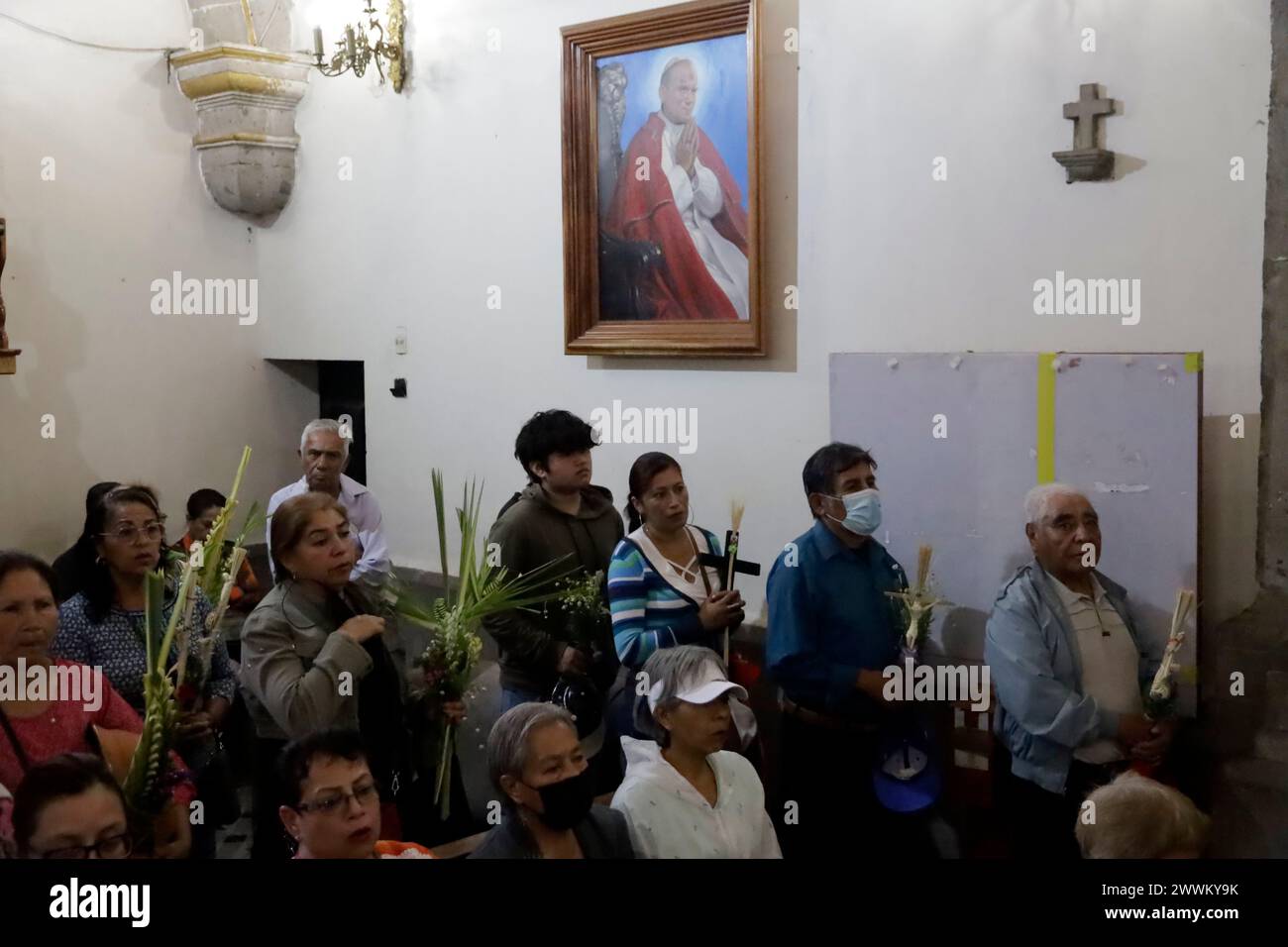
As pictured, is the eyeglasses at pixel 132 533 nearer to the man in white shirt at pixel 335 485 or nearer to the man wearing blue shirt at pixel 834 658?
the man in white shirt at pixel 335 485

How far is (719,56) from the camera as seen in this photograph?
10.9 feet

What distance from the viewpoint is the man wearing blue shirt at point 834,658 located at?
2.97m

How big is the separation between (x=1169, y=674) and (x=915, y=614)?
547 mm

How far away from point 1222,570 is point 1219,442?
28 cm

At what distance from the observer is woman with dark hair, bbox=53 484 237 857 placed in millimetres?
2807

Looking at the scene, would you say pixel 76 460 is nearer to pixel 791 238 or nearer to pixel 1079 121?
pixel 791 238

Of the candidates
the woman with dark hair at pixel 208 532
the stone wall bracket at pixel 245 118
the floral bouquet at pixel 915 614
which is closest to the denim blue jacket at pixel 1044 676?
the floral bouquet at pixel 915 614

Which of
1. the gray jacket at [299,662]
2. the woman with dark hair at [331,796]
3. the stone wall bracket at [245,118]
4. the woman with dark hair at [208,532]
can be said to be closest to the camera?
the woman with dark hair at [331,796]

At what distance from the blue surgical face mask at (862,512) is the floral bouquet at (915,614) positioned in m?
0.16

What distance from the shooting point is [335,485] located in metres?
3.44

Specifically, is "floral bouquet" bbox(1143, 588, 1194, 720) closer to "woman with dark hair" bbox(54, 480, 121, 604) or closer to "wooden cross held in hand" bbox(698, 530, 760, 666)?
"wooden cross held in hand" bbox(698, 530, 760, 666)

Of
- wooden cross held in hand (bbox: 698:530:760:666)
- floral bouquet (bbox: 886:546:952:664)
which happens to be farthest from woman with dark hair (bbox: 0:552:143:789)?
floral bouquet (bbox: 886:546:952:664)

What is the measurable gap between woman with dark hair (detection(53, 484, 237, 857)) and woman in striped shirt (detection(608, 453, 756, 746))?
88cm
